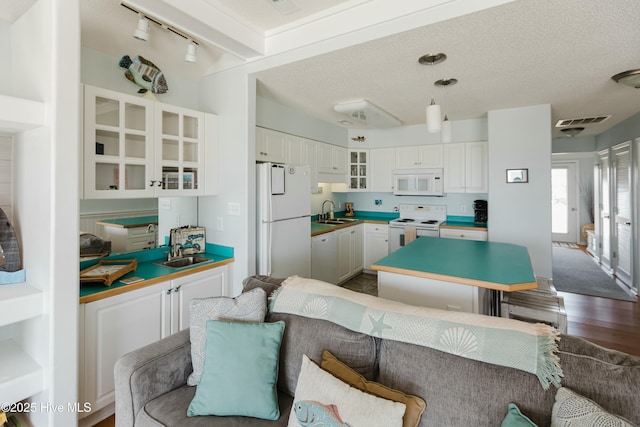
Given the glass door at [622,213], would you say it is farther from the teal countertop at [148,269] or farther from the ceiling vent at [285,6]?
the teal countertop at [148,269]

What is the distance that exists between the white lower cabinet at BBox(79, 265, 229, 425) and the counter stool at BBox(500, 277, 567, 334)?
2382 mm

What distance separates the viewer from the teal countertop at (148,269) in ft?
6.26

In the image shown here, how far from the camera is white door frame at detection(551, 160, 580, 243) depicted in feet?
24.0

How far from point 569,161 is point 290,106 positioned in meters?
7.16

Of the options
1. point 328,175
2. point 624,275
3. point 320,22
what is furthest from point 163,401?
point 624,275

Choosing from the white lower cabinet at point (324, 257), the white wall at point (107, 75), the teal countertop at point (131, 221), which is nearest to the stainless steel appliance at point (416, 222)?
the white lower cabinet at point (324, 257)

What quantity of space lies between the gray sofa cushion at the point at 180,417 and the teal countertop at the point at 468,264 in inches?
48.8

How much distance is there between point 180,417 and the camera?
1.29m

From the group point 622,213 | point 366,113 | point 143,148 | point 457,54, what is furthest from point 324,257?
point 622,213

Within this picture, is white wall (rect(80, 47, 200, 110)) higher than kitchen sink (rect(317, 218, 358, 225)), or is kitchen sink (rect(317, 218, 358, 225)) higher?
white wall (rect(80, 47, 200, 110))

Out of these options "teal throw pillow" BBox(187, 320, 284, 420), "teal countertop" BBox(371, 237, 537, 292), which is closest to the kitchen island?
"teal countertop" BBox(371, 237, 537, 292)

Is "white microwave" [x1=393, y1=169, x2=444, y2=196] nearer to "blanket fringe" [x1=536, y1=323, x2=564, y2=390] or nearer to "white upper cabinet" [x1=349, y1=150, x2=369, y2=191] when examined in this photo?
"white upper cabinet" [x1=349, y1=150, x2=369, y2=191]

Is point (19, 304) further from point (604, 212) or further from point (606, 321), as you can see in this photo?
point (604, 212)

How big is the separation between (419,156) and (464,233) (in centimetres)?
139
